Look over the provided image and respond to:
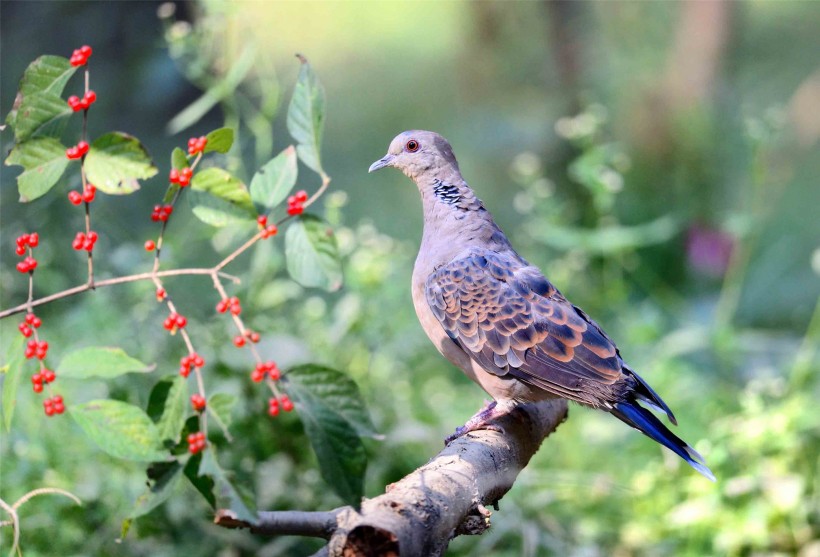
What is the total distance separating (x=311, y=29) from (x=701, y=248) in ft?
7.79

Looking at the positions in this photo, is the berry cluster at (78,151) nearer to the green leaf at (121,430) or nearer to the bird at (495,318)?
the green leaf at (121,430)

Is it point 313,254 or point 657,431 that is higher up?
point 657,431

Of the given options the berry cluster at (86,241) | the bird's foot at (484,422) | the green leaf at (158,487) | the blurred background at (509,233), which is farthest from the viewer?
the blurred background at (509,233)

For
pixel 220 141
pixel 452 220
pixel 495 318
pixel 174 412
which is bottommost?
pixel 174 412

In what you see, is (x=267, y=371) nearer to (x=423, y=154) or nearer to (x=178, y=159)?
(x=178, y=159)

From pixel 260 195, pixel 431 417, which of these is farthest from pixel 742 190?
pixel 260 195

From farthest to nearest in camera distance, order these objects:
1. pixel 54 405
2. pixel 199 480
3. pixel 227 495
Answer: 1. pixel 54 405
2. pixel 199 480
3. pixel 227 495

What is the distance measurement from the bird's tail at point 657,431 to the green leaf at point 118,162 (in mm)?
991

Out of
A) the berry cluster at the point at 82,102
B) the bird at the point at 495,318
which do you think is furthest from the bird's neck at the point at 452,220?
the berry cluster at the point at 82,102

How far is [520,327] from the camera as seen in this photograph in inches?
75.0

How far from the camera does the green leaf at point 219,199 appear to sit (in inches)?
54.1

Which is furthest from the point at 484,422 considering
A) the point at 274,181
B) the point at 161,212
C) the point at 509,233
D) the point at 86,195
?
the point at 509,233

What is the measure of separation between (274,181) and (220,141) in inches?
5.3

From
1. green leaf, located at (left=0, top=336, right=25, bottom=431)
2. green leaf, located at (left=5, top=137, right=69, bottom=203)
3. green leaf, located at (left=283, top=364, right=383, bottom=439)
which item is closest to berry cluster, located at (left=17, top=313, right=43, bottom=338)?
green leaf, located at (left=0, top=336, right=25, bottom=431)
